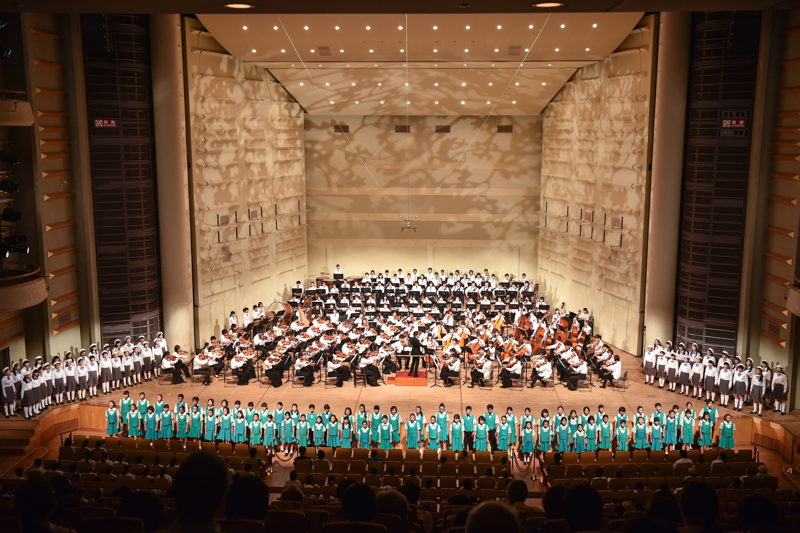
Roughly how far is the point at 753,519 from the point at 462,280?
67.9 feet

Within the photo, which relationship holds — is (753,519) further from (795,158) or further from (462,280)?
(462,280)

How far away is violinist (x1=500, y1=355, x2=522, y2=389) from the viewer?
54.4ft

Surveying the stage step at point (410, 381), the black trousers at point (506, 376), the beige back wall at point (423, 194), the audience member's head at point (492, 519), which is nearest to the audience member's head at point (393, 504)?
the audience member's head at point (492, 519)

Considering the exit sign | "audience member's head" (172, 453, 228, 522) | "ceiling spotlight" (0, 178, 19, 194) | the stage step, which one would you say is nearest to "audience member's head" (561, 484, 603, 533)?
"audience member's head" (172, 453, 228, 522)

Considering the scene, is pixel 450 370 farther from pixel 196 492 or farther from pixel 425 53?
pixel 196 492

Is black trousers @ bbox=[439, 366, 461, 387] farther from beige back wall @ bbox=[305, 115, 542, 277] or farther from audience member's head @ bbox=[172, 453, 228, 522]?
audience member's head @ bbox=[172, 453, 228, 522]

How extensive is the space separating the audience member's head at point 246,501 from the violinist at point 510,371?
14248mm

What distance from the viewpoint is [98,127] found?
16.8 metres

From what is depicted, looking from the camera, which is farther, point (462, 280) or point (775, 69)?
point (462, 280)

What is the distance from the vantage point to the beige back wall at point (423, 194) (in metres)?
26.1

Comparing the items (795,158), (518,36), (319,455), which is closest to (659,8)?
(319,455)

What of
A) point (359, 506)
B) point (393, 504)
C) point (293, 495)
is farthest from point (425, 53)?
point (359, 506)

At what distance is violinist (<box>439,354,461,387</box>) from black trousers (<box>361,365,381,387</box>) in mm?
1551

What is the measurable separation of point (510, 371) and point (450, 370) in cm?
141
